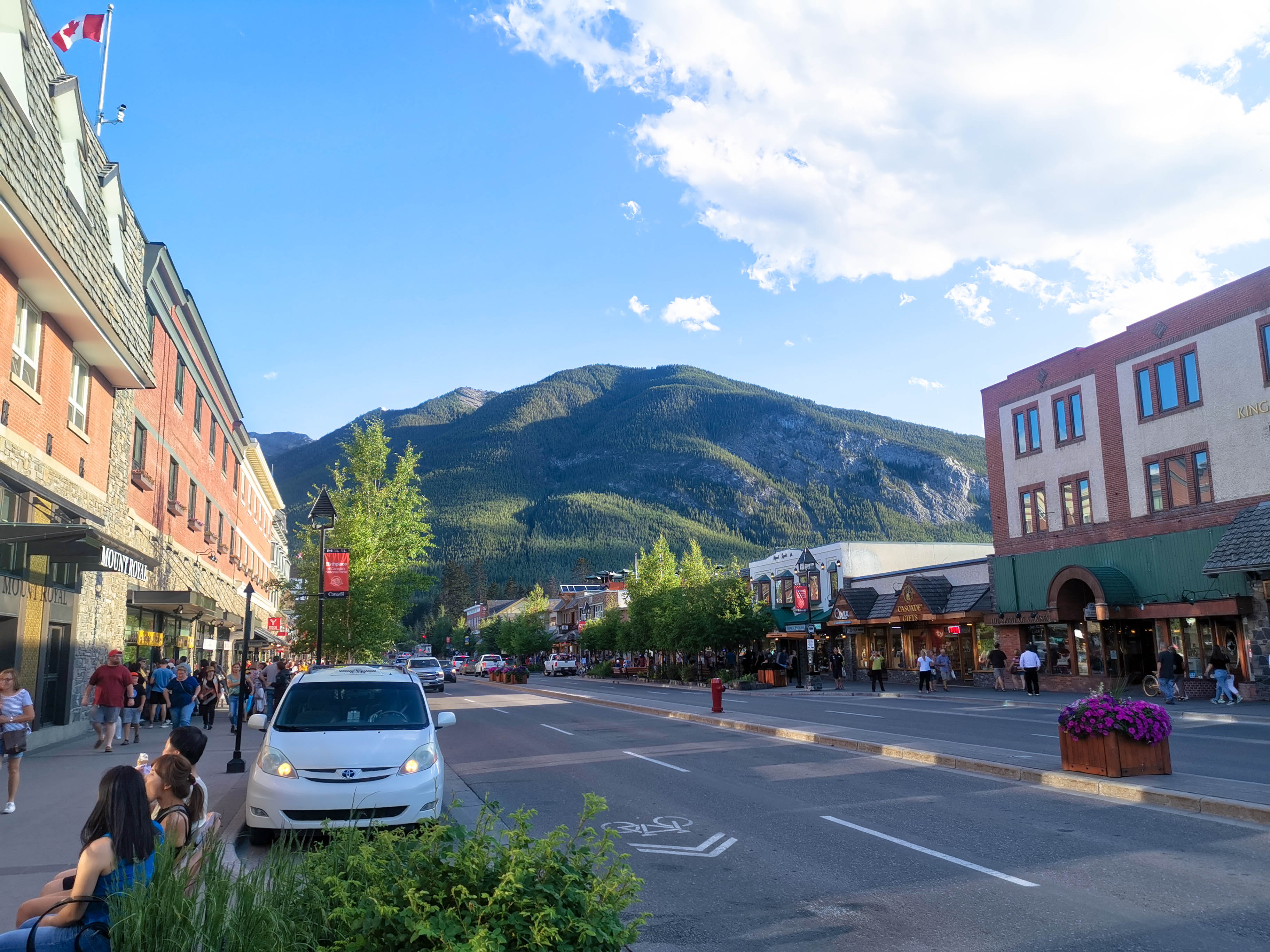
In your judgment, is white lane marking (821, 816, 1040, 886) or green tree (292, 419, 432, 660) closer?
white lane marking (821, 816, 1040, 886)

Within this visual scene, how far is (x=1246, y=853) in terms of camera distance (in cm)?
780

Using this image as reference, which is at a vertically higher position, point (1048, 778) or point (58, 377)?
point (58, 377)

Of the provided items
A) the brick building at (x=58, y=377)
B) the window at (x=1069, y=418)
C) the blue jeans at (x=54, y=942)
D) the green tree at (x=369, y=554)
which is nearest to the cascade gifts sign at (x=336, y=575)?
the brick building at (x=58, y=377)

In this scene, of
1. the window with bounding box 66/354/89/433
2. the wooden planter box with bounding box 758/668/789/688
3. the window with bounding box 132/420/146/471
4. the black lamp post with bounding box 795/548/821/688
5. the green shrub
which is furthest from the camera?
the wooden planter box with bounding box 758/668/789/688

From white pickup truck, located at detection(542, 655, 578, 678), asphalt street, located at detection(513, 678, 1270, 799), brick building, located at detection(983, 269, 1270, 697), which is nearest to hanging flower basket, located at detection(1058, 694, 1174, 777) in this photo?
asphalt street, located at detection(513, 678, 1270, 799)

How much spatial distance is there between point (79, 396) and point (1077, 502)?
1319 inches

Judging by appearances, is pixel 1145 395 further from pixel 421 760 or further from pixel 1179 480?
pixel 421 760

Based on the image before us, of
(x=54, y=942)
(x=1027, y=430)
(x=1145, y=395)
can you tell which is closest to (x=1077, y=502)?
(x=1027, y=430)

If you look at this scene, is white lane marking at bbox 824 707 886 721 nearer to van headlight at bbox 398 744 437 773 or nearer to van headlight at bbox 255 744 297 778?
van headlight at bbox 398 744 437 773

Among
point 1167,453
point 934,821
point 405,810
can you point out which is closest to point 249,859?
point 405,810

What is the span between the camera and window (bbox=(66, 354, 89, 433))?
58.6 ft

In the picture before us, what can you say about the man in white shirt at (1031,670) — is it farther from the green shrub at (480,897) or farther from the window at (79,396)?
the green shrub at (480,897)

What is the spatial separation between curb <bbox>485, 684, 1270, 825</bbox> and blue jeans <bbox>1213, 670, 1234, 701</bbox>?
1406 centimetres

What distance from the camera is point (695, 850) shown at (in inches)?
339
